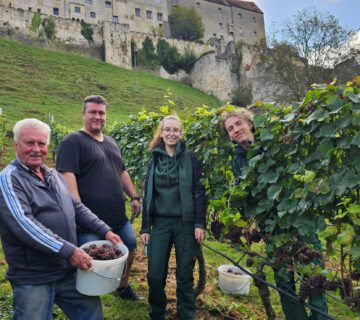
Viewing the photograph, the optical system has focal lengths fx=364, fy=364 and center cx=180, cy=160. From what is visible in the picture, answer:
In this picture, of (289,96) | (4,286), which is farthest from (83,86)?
(4,286)

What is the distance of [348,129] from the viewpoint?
2.10 m

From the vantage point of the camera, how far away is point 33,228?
2.35m

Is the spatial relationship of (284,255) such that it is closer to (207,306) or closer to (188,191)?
(188,191)

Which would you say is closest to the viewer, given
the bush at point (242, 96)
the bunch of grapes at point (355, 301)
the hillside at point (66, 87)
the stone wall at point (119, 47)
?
the bunch of grapes at point (355, 301)

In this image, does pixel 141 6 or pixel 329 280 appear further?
pixel 141 6

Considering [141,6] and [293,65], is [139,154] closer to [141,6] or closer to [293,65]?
[293,65]

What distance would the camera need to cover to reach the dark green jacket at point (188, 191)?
330 cm

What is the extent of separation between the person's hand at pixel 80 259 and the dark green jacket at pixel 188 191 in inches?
39.5

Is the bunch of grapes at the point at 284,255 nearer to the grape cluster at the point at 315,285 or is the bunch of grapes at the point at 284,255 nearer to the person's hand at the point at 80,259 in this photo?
the grape cluster at the point at 315,285

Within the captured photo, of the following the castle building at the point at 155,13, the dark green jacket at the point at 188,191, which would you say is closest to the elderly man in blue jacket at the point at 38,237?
the dark green jacket at the point at 188,191

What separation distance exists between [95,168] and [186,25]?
58.0m

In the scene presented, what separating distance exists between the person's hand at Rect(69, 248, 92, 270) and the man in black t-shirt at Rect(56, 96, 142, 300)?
0.95 m

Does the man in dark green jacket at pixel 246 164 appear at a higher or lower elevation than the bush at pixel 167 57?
lower

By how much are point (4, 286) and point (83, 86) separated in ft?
91.8
